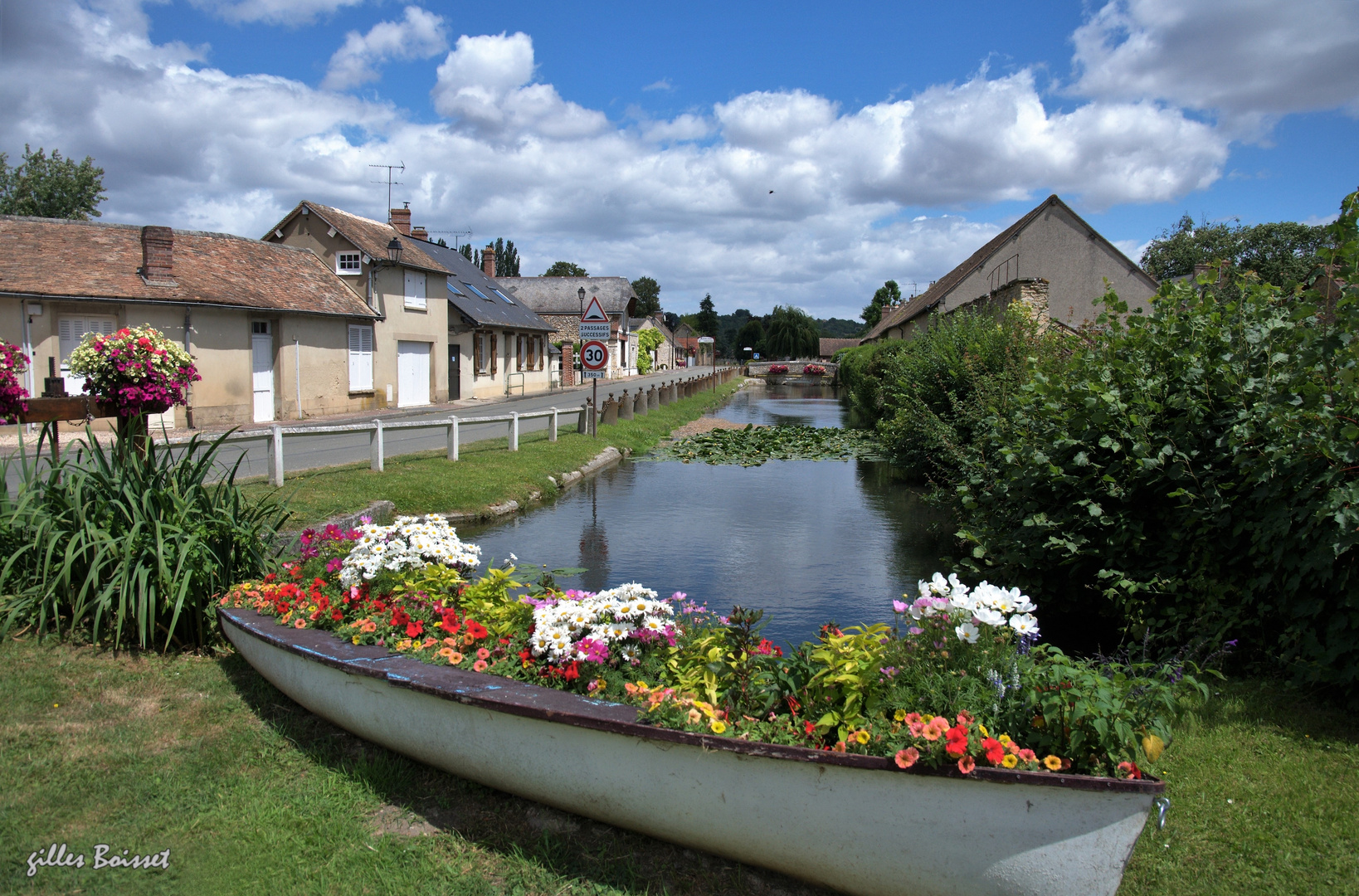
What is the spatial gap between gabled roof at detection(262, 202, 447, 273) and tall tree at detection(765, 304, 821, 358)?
87.5 m

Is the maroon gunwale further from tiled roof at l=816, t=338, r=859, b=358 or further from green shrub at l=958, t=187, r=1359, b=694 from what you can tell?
tiled roof at l=816, t=338, r=859, b=358

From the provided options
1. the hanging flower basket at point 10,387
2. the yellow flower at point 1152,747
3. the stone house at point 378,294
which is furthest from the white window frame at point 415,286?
the yellow flower at point 1152,747

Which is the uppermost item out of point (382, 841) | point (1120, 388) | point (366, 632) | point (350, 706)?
point (1120, 388)

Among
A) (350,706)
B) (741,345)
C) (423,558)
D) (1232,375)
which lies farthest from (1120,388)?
(741,345)

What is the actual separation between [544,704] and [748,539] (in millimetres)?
7458

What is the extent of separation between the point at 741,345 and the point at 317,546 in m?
131

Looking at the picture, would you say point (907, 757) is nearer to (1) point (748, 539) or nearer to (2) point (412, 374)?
(1) point (748, 539)

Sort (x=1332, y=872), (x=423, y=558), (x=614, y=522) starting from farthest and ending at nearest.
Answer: (x=614, y=522) → (x=423, y=558) → (x=1332, y=872)

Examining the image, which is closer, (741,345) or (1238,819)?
→ (1238,819)

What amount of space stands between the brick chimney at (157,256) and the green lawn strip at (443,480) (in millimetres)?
9603

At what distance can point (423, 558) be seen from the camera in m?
4.73

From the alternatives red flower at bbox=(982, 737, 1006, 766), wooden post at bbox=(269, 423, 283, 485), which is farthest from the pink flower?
wooden post at bbox=(269, 423, 283, 485)

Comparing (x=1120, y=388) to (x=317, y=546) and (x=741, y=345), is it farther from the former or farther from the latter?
(x=741, y=345)

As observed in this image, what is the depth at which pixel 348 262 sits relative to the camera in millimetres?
27391
